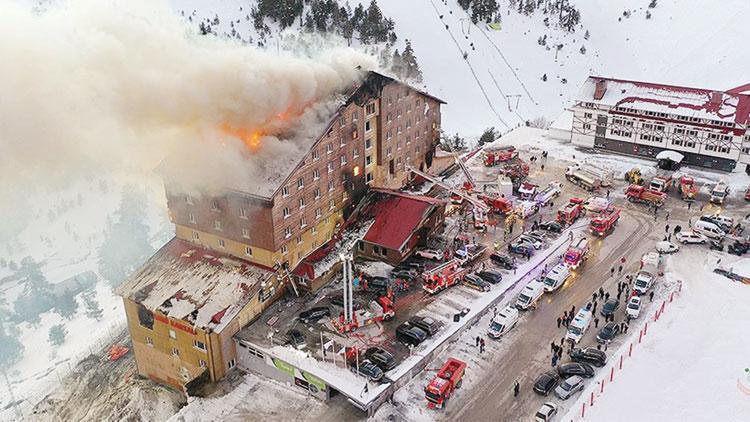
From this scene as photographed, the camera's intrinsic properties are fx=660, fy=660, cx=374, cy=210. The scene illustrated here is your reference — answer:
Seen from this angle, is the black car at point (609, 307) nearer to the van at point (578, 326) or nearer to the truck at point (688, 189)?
the van at point (578, 326)

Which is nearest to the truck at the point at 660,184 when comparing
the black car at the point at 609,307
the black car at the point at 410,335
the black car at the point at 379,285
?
the black car at the point at 609,307

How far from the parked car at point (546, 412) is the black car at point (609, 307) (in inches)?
452

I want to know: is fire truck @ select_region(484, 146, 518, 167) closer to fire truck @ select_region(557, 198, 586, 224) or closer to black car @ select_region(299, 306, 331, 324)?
fire truck @ select_region(557, 198, 586, 224)

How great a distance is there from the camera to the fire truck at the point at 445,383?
3947 centimetres

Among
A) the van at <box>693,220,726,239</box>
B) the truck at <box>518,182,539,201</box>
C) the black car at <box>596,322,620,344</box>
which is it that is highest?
the truck at <box>518,182,539,201</box>

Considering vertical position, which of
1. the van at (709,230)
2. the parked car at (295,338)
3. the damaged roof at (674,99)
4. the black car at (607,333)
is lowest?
the black car at (607,333)

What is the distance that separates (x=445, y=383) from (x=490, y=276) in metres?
13.5

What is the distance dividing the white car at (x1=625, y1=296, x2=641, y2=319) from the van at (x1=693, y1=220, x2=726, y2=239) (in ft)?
47.9

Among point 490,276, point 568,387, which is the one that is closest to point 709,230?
point 490,276

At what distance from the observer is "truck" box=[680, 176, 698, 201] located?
66.2 metres

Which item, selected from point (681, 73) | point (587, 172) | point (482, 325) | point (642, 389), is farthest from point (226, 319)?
point (681, 73)

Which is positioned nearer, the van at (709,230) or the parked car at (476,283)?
the parked car at (476,283)

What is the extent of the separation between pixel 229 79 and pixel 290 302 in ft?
54.9

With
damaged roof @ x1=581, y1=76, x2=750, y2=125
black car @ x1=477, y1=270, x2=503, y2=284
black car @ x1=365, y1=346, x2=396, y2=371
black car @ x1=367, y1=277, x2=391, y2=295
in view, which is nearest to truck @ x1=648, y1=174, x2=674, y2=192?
damaged roof @ x1=581, y1=76, x2=750, y2=125
